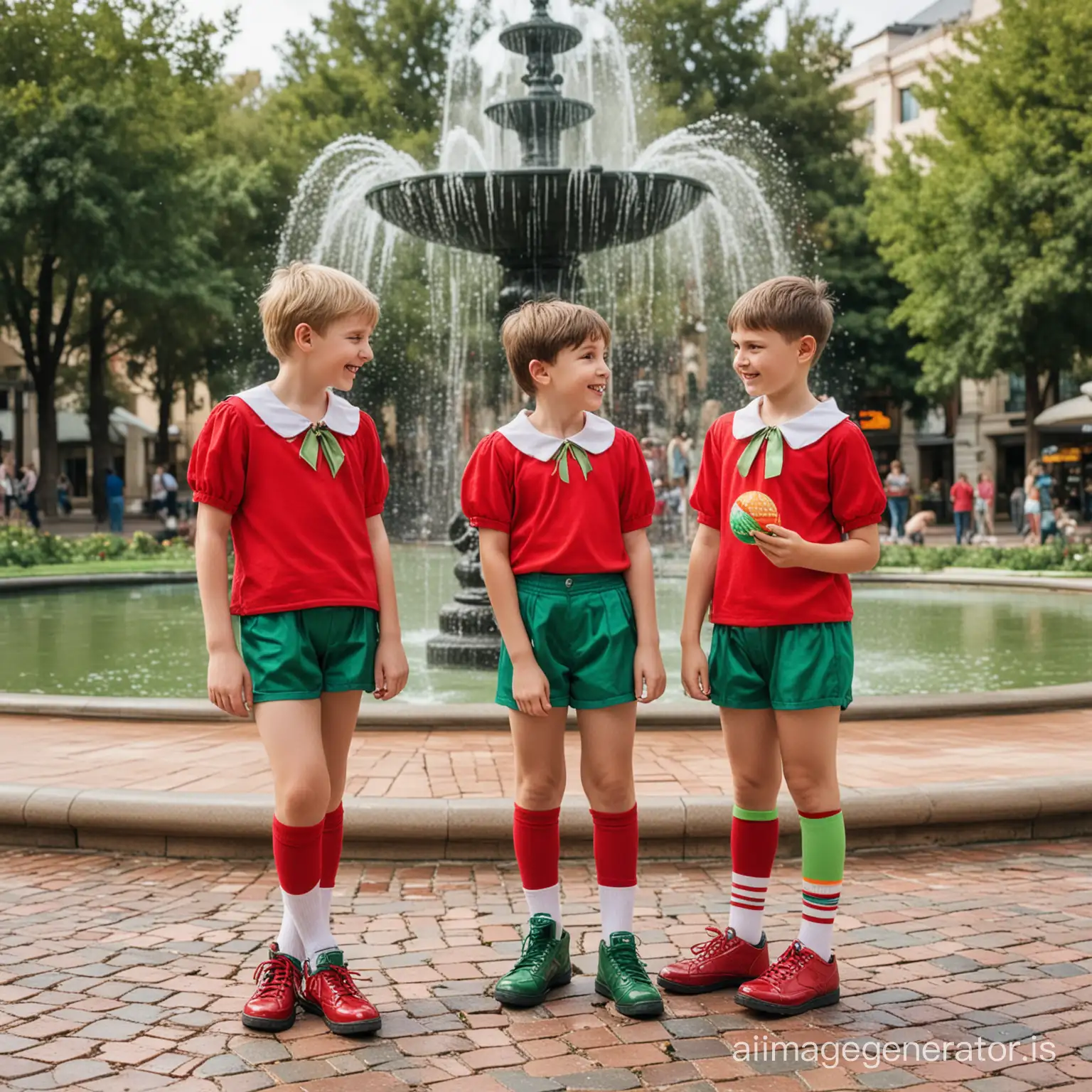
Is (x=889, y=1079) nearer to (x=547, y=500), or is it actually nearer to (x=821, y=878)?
(x=821, y=878)

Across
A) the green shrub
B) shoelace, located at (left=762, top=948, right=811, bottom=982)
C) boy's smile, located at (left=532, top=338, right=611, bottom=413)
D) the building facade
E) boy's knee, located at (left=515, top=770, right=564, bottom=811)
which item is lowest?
shoelace, located at (left=762, top=948, right=811, bottom=982)

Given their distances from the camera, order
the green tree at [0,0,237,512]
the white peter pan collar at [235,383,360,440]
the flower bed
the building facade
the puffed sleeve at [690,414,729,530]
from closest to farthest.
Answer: the white peter pan collar at [235,383,360,440] < the puffed sleeve at [690,414,729,530] < the flower bed < the green tree at [0,0,237,512] < the building facade

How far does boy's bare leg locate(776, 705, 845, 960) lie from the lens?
343 centimetres

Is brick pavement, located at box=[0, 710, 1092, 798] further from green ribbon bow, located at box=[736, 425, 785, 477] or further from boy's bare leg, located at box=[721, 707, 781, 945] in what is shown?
green ribbon bow, located at box=[736, 425, 785, 477]

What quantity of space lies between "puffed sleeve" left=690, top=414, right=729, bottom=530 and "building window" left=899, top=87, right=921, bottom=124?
5226 centimetres

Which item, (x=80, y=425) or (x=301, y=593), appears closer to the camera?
(x=301, y=593)

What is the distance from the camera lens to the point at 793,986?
334 cm

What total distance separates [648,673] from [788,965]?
83cm

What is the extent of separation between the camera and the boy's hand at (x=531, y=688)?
335 centimetres

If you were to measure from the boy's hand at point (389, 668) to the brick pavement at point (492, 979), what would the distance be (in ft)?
2.66

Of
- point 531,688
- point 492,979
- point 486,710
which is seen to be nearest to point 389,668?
point 531,688

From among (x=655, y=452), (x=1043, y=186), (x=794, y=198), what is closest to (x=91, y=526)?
(x=655, y=452)

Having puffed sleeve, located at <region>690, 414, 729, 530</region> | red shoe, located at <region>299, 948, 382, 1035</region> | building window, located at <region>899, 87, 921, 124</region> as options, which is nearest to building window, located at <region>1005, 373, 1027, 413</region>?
building window, located at <region>899, 87, 921, 124</region>

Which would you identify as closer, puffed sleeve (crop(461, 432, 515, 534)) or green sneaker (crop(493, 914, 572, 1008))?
green sneaker (crop(493, 914, 572, 1008))
